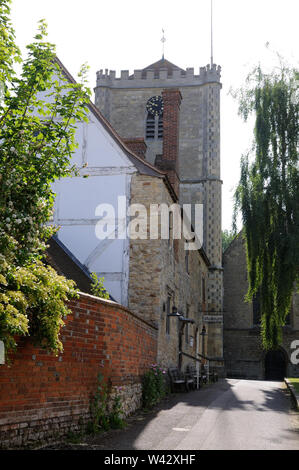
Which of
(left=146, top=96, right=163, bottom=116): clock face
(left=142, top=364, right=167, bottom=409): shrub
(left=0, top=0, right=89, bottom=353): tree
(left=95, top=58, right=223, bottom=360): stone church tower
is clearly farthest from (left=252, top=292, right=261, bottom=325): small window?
(left=0, top=0, right=89, bottom=353): tree

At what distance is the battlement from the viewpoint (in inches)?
1435

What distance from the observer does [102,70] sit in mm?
37062

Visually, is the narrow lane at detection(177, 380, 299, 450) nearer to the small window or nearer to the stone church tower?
the stone church tower

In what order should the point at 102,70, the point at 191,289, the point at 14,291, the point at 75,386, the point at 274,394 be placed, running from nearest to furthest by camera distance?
the point at 14,291 → the point at 75,386 → the point at 274,394 → the point at 191,289 → the point at 102,70

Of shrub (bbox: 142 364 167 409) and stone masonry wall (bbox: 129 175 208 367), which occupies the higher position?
stone masonry wall (bbox: 129 175 208 367)

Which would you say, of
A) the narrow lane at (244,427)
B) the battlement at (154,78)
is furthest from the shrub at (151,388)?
the battlement at (154,78)

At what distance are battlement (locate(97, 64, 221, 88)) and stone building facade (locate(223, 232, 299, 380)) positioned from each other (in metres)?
12.8

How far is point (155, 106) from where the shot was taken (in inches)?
1403

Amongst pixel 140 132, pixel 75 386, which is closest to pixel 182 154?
pixel 140 132

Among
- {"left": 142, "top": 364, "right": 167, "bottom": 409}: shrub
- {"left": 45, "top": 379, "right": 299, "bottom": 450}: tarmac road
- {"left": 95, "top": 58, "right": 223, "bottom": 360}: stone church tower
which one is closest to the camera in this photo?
{"left": 45, "top": 379, "right": 299, "bottom": 450}: tarmac road

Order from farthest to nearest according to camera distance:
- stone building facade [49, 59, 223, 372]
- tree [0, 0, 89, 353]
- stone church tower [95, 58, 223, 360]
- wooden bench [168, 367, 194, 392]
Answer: stone church tower [95, 58, 223, 360], wooden bench [168, 367, 194, 392], stone building facade [49, 59, 223, 372], tree [0, 0, 89, 353]

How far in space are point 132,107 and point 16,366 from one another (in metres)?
31.7

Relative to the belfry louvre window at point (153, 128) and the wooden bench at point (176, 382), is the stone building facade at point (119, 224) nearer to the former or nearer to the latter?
the wooden bench at point (176, 382)
